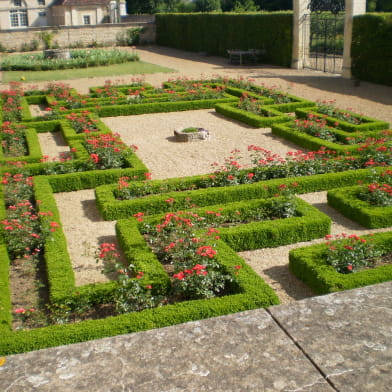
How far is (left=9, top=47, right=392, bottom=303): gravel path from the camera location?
6.66m

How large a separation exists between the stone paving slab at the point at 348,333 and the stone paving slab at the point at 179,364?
0.19 ft

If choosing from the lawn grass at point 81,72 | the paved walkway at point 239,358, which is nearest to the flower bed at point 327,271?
the paved walkway at point 239,358

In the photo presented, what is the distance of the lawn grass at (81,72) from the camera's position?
77.1ft

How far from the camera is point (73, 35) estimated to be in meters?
35.2

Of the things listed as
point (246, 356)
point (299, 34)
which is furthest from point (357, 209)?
point (299, 34)

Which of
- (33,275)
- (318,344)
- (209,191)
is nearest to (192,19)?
(209,191)

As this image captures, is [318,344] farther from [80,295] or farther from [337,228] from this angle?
[337,228]

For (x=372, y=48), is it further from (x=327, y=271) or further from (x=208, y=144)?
(x=327, y=271)

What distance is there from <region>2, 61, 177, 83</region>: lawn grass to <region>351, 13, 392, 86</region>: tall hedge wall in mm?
8972

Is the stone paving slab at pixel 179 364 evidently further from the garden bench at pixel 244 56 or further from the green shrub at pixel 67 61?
the green shrub at pixel 67 61

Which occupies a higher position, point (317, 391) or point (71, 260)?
point (317, 391)

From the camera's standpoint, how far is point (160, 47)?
37500mm

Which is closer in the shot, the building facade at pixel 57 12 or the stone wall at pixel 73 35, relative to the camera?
the stone wall at pixel 73 35

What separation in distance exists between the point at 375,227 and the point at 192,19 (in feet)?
93.9
